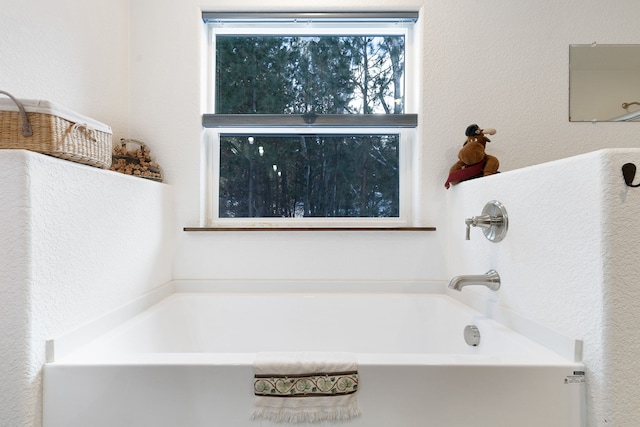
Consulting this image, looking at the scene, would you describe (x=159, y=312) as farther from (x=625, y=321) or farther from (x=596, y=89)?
(x=596, y=89)

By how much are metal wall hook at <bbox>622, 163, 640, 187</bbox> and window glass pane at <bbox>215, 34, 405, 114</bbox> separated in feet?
4.06

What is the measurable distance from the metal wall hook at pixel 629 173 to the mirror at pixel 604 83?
1.14 meters

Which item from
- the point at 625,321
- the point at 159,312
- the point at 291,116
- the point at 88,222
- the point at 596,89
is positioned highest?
the point at 596,89

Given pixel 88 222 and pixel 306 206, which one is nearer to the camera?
pixel 88 222

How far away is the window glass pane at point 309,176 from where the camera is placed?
188 centimetres

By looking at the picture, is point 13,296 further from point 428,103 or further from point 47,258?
point 428,103

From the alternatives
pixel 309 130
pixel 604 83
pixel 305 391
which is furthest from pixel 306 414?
pixel 604 83

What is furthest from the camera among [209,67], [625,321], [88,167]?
[209,67]

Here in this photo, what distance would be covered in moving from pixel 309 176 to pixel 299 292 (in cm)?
62

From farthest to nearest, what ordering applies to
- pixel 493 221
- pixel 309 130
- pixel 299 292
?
pixel 309 130 < pixel 299 292 < pixel 493 221

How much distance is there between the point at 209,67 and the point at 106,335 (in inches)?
55.8

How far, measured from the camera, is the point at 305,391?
34.8 inches

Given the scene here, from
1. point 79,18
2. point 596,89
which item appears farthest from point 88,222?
point 596,89

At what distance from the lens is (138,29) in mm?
1742
